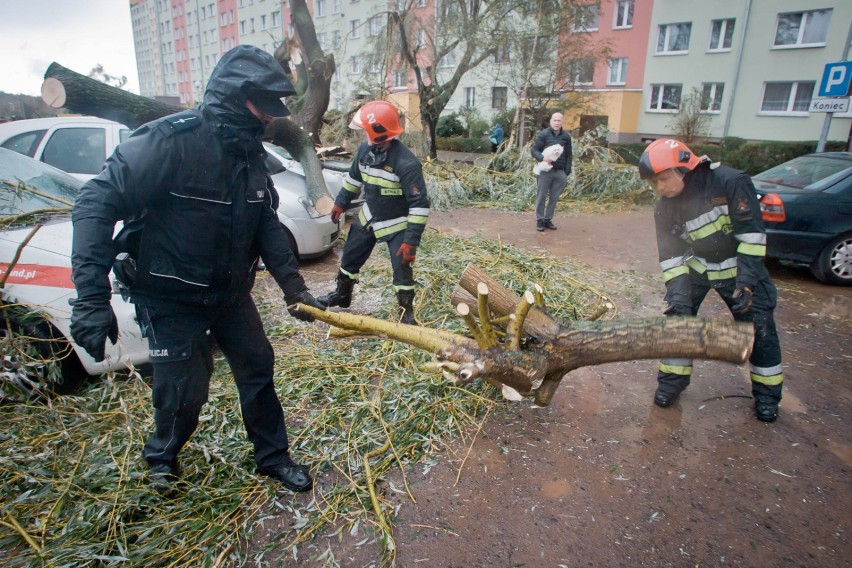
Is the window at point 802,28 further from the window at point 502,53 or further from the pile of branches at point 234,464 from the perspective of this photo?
the pile of branches at point 234,464

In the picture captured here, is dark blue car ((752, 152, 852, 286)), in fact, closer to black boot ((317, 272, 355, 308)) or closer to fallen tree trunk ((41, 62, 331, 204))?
black boot ((317, 272, 355, 308))

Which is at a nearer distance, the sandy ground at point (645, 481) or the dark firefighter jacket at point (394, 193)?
the sandy ground at point (645, 481)

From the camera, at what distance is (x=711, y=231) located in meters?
3.08

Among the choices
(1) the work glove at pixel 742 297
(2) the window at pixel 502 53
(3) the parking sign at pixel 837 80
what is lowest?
(1) the work glove at pixel 742 297

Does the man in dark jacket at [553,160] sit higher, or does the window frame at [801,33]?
the window frame at [801,33]

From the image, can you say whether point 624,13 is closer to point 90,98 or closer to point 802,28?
point 802,28

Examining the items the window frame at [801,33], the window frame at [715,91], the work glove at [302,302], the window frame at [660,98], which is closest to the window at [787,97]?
the window frame at [801,33]

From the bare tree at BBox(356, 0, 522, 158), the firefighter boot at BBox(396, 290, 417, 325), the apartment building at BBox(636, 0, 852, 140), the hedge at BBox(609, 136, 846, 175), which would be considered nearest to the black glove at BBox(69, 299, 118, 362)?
the firefighter boot at BBox(396, 290, 417, 325)

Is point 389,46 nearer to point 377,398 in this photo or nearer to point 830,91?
point 830,91

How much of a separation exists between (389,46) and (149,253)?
14.3 metres

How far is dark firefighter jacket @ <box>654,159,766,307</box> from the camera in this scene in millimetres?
2928

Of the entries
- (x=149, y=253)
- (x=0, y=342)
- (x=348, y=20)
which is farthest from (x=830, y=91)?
(x=348, y=20)

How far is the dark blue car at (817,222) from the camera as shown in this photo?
559cm

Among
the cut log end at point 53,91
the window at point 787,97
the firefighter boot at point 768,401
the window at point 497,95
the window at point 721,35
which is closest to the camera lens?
the firefighter boot at point 768,401
